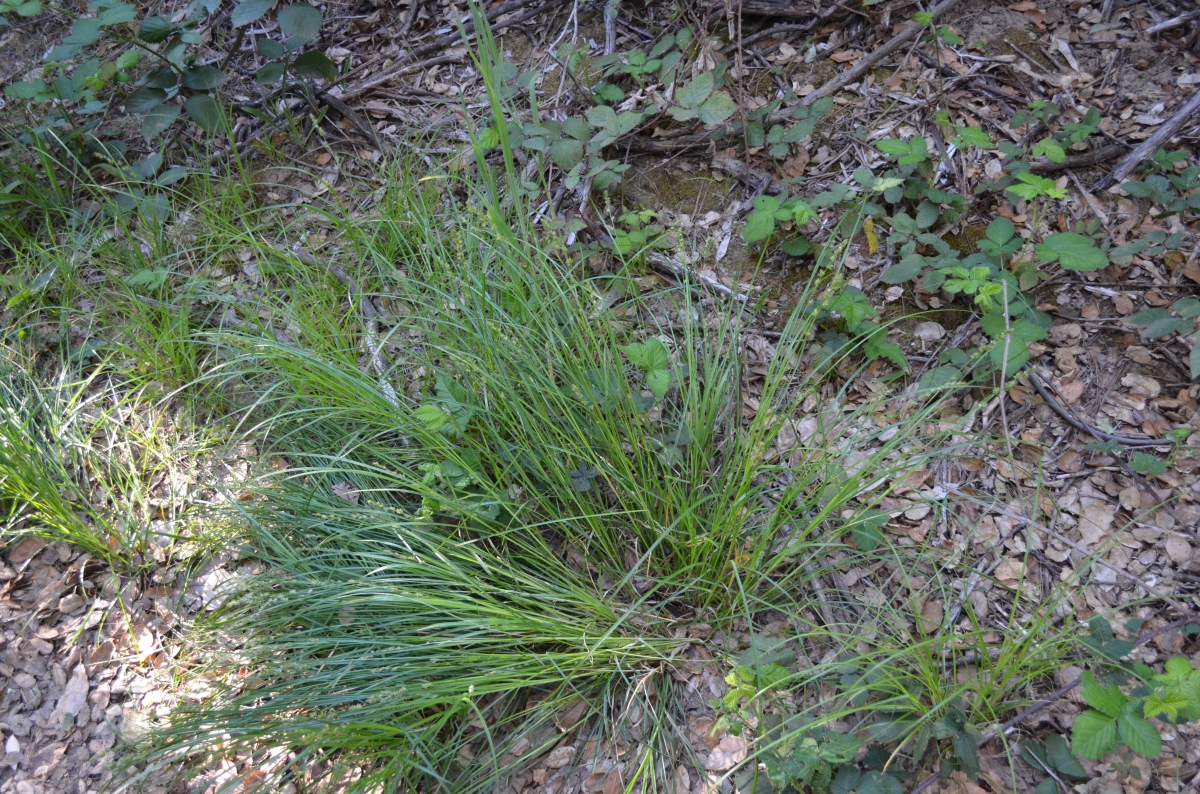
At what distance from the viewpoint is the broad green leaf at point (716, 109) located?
8.61ft

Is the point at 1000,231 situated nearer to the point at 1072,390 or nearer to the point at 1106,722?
the point at 1072,390

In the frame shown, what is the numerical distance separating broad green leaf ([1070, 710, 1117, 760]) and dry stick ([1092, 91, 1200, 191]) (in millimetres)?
1817

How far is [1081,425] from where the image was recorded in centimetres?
218

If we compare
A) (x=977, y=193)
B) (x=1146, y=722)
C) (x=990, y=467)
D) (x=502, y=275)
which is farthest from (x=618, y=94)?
(x=1146, y=722)

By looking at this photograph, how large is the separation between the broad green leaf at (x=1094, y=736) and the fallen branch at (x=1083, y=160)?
1.84 meters

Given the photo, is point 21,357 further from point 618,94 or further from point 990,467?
point 990,467

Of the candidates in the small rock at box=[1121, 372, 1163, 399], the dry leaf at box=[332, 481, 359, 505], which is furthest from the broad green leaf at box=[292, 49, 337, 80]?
the small rock at box=[1121, 372, 1163, 399]

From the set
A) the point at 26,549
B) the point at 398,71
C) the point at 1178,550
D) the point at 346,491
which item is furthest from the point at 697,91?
the point at 26,549

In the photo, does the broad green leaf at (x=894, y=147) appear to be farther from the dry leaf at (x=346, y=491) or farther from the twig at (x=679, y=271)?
the dry leaf at (x=346, y=491)

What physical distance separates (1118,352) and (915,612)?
3.84ft

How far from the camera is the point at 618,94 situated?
116 inches

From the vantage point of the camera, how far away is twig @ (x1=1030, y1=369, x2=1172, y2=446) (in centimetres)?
211

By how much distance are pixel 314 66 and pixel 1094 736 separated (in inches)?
135

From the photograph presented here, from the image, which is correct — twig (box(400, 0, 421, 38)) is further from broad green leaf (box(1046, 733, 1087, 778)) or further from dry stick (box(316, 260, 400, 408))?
broad green leaf (box(1046, 733, 1087, 778))
